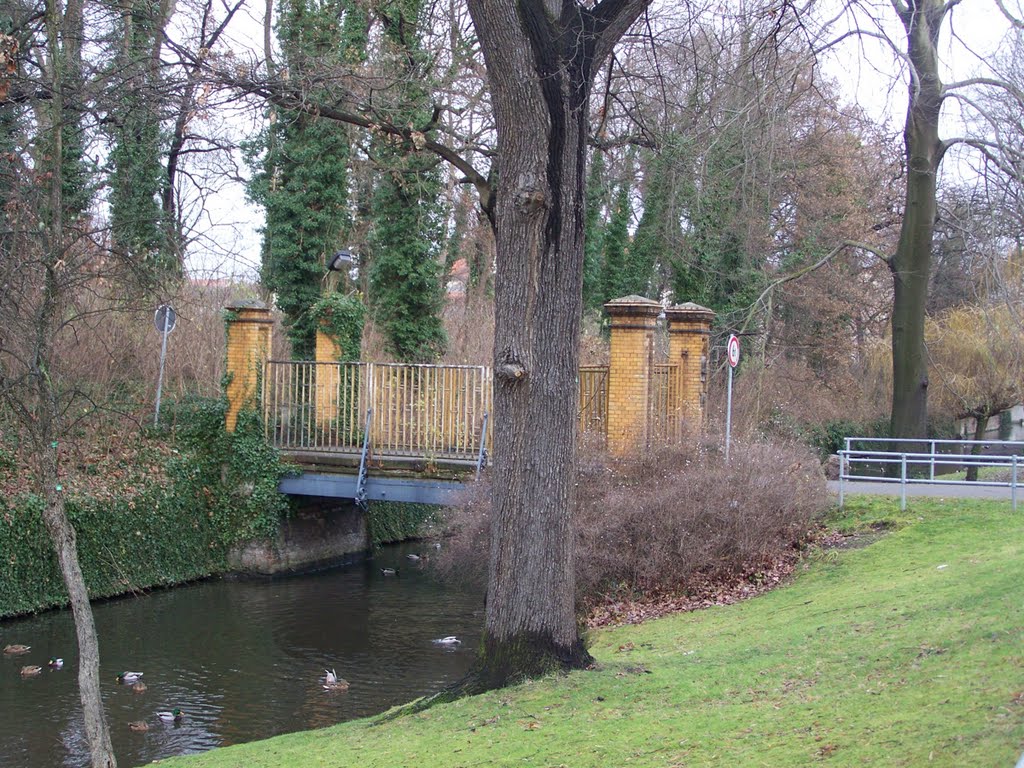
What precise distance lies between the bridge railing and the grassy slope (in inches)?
299

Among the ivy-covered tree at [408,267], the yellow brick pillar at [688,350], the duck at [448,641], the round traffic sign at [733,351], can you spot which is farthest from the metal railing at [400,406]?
the ivy-covered tree at [408,267]

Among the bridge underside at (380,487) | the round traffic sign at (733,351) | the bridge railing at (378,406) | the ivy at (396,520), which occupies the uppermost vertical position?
the round traffic sign at (733,351)

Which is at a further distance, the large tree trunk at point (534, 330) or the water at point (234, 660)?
the water at point (234, 660)

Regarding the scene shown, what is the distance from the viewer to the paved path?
53.7 feet

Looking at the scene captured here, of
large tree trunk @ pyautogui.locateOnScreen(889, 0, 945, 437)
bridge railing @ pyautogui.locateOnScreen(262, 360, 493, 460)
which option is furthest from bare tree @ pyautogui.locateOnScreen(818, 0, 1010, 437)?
bridge railing @ pyautogui.locateOnScreen(262, 360, 493, 460)

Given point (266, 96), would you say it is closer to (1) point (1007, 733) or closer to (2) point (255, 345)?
(2) point (255, 345)

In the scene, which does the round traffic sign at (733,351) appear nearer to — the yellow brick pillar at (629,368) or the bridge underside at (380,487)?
the yellow brick pillar at (629,368)

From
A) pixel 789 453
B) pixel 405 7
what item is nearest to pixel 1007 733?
pixel 789 453

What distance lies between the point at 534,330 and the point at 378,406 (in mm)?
11541

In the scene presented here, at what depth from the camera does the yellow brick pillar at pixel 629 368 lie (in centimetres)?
1770

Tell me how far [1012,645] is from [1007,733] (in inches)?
86.9

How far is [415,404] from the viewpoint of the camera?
1970 cm

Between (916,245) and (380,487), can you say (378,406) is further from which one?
(916,245)

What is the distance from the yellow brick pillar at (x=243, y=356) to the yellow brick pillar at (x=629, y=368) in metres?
8.11
